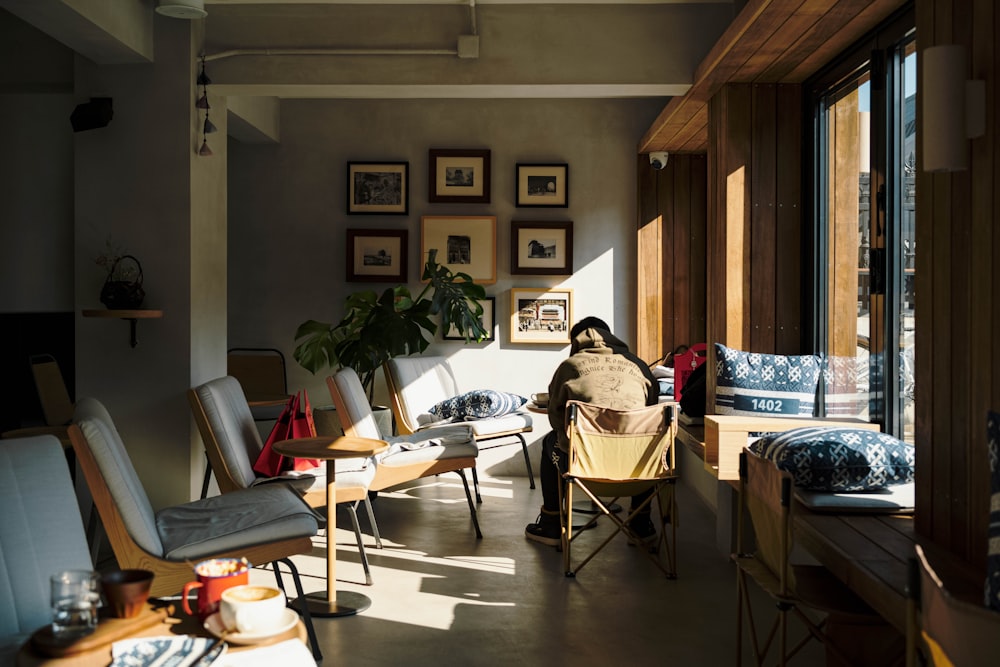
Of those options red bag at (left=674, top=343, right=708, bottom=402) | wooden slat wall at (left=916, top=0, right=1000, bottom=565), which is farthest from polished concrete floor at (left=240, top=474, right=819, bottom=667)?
wooden slat wall at (left=916, top=0, right=1000, bottom=565)

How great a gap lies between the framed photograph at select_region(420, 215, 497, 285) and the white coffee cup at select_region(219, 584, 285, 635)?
570 cm

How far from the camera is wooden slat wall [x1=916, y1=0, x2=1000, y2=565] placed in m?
2.36

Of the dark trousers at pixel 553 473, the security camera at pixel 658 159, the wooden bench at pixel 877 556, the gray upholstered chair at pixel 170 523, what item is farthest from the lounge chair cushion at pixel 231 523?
the security camera at pixel 658 159

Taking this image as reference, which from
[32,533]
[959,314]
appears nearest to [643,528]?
[959,314]

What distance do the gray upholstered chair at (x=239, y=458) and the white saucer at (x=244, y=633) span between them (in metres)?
2.45

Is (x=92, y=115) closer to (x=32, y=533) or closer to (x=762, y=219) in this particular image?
(x=32, y=533)

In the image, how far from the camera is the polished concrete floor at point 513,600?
11.4 ft

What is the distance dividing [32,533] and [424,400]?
446 centimetres

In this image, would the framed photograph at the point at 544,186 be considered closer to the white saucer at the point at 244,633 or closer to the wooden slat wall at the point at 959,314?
the wooden slat wall at the point at 959,314

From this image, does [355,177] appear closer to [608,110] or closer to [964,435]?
[608,110]

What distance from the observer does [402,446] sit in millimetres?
5309

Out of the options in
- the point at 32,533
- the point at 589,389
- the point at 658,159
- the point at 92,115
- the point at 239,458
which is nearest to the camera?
the point at 32,533

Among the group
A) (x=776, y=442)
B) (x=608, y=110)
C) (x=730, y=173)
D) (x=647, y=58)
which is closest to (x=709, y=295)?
(x=730, y=173)

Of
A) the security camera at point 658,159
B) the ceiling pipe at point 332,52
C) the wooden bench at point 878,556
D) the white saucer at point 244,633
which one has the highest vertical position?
the ceiling pipe at point 332,52
